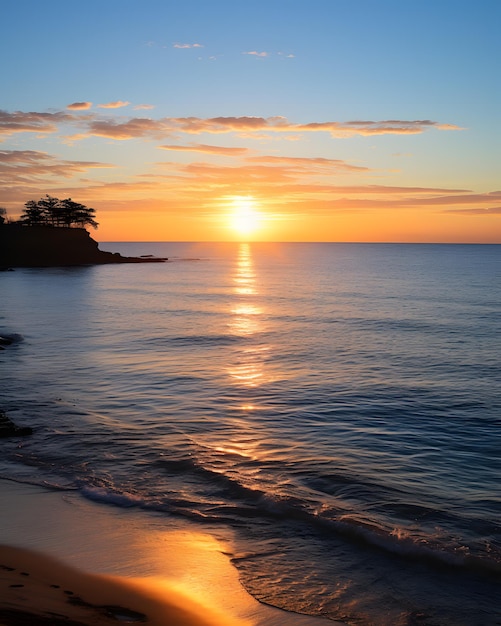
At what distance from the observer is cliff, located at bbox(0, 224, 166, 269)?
150500 millimetres

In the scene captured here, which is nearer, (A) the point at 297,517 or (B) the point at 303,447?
(A) the point at 297,517

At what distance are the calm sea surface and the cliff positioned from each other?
11505 cm

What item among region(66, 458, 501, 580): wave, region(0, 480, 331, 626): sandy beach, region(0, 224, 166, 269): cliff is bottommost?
region(66, 458, 501, 580): wave

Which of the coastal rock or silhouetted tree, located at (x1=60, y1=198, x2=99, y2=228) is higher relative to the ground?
silhouetted tree, located at (x1=60, y1=198, x2=99, y2=228)

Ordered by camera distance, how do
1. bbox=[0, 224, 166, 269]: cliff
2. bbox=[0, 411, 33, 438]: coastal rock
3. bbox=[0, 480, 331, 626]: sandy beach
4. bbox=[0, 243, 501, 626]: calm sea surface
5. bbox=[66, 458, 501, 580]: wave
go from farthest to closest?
bbox=[0, 224, 166, 269]: cliff → bbox=[0, 411, 33, 438]: coastal rock → bbox=[66, 458, 501, 580]: wave → bbox=[0, 243, 501, 626]: calm sea surface → bbox=[0, 480, 331, 626]: sandy beach

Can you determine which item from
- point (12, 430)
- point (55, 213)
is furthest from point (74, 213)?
point (12, 430)

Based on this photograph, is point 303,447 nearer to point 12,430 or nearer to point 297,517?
point 297,517

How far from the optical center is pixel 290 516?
13477 millimetres

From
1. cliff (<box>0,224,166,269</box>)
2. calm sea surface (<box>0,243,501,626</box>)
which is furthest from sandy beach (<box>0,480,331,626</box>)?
cliff (<box>0,224,166,269</box>)

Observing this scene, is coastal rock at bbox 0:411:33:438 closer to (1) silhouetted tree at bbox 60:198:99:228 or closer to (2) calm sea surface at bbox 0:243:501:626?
(2) calm sea surface at bbox 0:243:501:626

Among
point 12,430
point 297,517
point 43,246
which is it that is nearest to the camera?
point 297,517

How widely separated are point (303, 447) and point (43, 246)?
14968 cm

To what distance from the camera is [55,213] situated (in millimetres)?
173625

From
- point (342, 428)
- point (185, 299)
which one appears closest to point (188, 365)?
point (342, 428)
